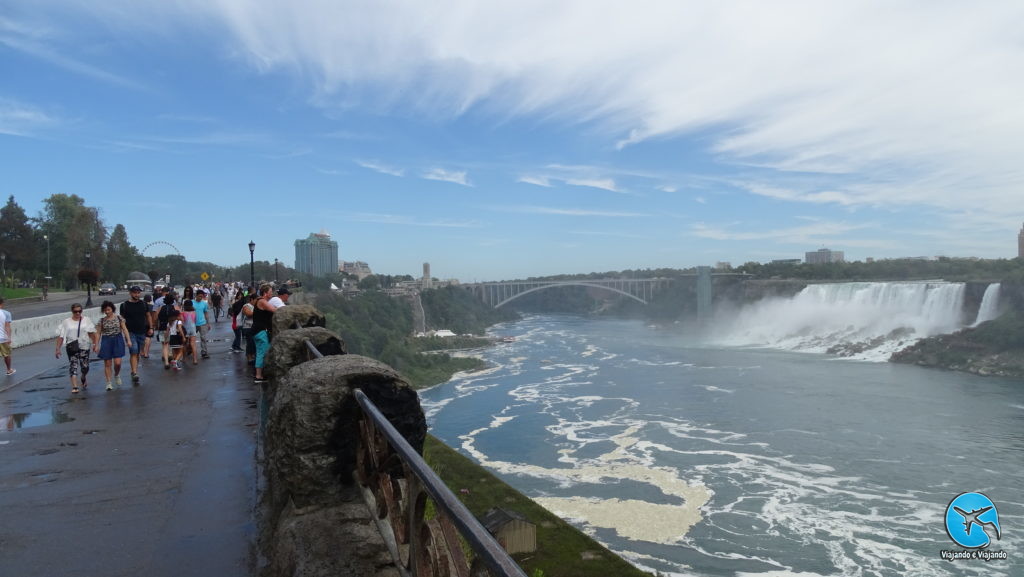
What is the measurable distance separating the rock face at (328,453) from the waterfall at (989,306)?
52258 millimetres

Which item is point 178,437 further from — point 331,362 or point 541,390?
point 541,390

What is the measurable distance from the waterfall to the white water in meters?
1.21

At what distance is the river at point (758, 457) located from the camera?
15836 mm

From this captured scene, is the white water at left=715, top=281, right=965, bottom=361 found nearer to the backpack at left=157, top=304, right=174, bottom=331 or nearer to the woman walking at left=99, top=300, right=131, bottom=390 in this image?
the backpack at left=157, top=304, right=174, bottom=331

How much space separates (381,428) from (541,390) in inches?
1331

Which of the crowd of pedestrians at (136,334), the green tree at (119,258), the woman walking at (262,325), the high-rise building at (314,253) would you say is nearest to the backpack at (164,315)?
the crowd of pedestrians at (136,334)

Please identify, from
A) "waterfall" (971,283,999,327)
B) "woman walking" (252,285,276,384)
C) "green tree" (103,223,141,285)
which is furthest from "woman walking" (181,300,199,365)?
"waterfall" (971,283,999,327)

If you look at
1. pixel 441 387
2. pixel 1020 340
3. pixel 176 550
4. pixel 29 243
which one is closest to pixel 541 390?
pixel 441 387

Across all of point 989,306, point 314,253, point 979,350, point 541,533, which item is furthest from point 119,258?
point 989,306

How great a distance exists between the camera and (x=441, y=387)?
39.2 metres

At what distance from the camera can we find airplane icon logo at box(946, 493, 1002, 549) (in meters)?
15.6

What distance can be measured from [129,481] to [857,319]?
58044 millimetres

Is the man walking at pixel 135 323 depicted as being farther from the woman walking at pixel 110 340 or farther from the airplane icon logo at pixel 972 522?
the airplane icon logo at pixel 972 522

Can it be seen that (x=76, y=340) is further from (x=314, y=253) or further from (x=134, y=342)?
(x=314, y=253)
